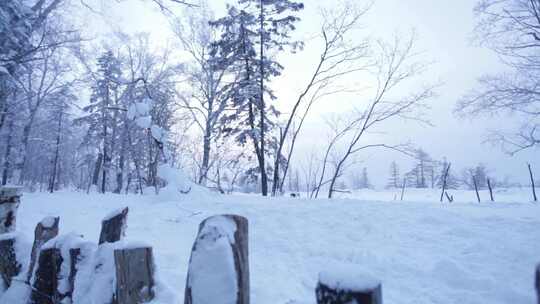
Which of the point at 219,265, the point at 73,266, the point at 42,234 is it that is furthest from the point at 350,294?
the point at 42,234

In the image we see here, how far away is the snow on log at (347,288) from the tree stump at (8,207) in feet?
9.35

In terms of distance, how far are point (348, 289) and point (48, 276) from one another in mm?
1788

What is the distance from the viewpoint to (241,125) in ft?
50.5

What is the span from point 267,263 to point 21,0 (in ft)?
39.0

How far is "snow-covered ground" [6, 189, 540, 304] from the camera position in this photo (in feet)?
9.84

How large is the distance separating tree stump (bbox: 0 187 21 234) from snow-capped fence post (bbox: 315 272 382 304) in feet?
9.36

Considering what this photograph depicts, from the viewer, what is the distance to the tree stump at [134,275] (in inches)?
54.0

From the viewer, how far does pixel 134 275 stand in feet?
4.64

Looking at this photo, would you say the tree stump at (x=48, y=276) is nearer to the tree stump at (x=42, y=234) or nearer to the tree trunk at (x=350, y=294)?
the tree stump at (x=42, y=234)

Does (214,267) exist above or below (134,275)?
above

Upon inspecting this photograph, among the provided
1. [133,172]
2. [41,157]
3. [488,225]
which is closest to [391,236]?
[488,225]

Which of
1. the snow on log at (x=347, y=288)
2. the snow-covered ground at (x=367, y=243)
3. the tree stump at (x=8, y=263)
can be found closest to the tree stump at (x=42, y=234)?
the tree stump at (x=8, y=263)

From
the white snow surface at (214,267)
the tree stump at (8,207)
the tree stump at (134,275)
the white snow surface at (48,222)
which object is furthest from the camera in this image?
the tree stump at (8,207)

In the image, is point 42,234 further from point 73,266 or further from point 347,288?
point 347,288
